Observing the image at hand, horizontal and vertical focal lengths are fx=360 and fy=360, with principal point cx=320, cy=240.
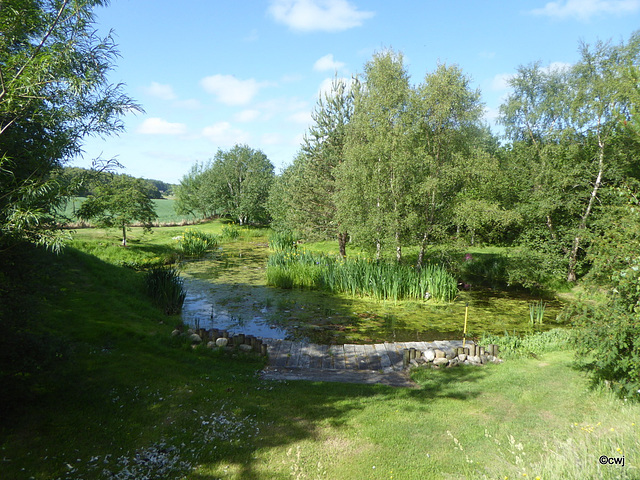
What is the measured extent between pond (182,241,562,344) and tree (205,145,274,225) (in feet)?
85.0

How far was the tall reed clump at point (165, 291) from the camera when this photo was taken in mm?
12500

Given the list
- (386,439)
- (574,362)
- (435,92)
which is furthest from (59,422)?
(435,92)

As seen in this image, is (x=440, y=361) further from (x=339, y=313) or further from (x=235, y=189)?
(x=235, y=189)

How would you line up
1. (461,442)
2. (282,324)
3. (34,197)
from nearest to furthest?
(34,197) → (461,442) → (282,324)

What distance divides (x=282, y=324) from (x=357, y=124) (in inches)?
483

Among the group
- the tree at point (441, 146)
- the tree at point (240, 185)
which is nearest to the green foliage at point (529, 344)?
the tree at point (441, 146)

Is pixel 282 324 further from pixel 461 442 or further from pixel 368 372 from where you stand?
pixel 461 442

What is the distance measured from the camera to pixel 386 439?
527 cm

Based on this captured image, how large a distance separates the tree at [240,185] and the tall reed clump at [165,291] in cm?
3039

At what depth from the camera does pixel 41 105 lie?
558 centimetres

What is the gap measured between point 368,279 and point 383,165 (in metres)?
5.38

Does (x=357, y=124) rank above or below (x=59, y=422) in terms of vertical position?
above

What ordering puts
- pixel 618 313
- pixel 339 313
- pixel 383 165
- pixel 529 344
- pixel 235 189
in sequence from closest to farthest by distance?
pixel 618 313
pixel 529 344
pixel 339 313
pixel 383 165
pixel 235 189

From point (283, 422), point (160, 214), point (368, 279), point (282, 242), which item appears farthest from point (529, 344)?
point (160, 214)
